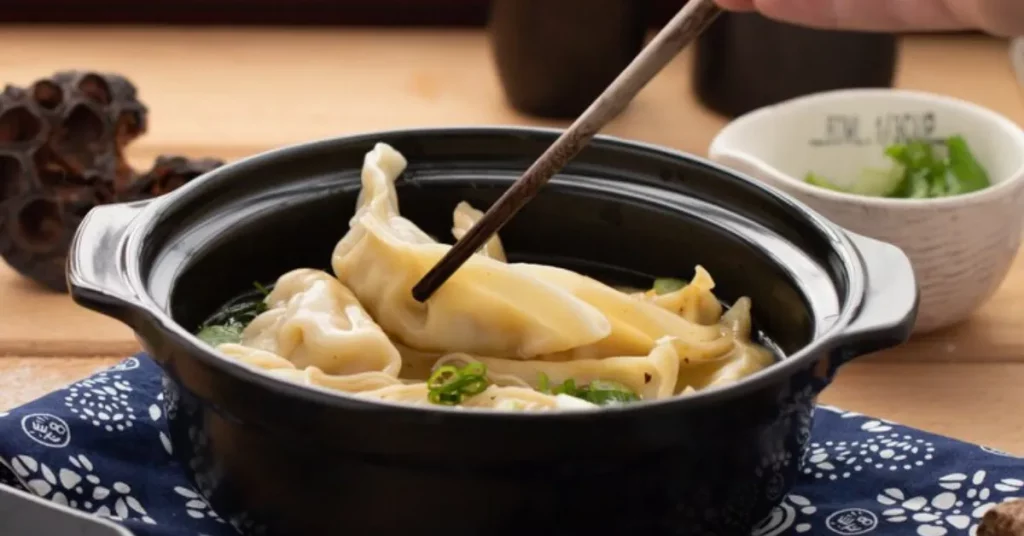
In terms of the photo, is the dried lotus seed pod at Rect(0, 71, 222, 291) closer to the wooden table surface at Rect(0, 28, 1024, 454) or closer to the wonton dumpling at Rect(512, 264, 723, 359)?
the wooden table surface at Rect(0, 28, 1024, 454)

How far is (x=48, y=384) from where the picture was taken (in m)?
1.14

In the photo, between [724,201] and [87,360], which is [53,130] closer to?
[87,360]

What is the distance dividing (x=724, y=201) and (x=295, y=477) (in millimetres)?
409

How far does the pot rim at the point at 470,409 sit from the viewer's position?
67 cm

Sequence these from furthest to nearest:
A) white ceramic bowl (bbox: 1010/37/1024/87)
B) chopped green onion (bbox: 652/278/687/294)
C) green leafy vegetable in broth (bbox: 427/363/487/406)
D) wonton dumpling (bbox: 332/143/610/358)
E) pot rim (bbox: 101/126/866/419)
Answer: white ceramic bowl (bbox: 1010/37/1024/87), chopped green onion (bbox: 652/278/687/294), wonton dumpling (bbox: 332/143/610/358), green leafy vegetable in broth (bbox: 427/363/487/406), pot rim (bbox: 101/126/866/419)

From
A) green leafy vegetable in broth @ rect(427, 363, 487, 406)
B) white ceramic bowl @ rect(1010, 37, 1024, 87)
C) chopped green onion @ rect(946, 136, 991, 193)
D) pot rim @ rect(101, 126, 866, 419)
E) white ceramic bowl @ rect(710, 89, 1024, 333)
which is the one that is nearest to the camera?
pot rim @ rect(101, 126, 866, 419)

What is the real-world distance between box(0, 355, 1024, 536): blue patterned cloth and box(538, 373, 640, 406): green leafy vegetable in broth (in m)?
0.12

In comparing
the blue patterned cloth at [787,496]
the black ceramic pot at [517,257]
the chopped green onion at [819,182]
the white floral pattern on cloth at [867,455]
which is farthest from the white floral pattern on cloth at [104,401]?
the chopped green onion at [819,182]

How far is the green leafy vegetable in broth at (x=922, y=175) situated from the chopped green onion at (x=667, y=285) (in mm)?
299

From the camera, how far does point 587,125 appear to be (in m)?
0.87

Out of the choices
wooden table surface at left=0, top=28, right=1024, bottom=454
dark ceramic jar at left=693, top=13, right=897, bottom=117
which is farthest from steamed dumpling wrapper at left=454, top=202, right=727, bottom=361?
dark ceramic jar at left=693, top=13, right=897, bottom=117

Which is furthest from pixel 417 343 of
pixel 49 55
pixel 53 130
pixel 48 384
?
pixel 49 55

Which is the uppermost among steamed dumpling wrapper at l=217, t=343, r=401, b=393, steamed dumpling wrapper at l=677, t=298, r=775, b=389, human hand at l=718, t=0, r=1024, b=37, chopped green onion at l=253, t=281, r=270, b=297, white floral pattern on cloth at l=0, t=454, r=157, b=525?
human hand at l=718, t=0, r=1024, b=37

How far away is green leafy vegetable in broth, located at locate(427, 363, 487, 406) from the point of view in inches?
31.3
